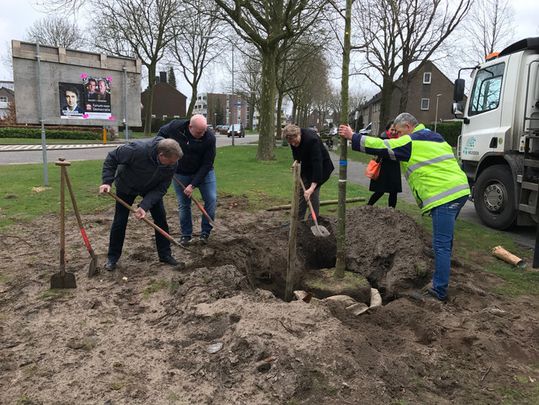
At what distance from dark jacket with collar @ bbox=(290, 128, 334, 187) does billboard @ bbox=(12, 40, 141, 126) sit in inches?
249

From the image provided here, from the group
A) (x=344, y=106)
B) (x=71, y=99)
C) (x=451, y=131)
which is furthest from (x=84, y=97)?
(x=451, y=131)

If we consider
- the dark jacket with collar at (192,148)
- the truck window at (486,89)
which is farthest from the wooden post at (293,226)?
the truck window at (486,89)

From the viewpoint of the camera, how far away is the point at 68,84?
382 inches

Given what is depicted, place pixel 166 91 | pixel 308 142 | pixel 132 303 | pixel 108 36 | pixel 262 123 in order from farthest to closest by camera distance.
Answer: pixel 166 91
pixel 108 36
pixel 262 123
pixel 308 142
pixel 132 303

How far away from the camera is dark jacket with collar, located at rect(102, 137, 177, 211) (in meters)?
4.67

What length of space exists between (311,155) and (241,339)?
3.26 metres

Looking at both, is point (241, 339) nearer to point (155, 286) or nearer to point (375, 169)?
point (155, 286)

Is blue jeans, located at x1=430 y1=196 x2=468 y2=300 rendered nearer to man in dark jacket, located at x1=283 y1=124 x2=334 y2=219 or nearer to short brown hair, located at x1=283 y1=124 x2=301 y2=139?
man in dark jacket, located at x1=283 y1=124 x2=334 y2=219

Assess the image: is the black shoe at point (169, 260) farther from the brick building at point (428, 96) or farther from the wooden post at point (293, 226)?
the brick building at point (428, 96)

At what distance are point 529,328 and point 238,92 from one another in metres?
48.7

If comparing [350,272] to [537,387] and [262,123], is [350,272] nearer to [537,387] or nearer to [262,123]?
[537,387]

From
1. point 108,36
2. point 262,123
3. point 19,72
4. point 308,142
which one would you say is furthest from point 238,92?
point 308,142

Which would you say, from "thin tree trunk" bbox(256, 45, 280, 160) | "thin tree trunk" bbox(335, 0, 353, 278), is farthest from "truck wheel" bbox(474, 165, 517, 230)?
"thin tree trunk" bbox(256, 45, 280, 160)

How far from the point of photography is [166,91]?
7019 cm
